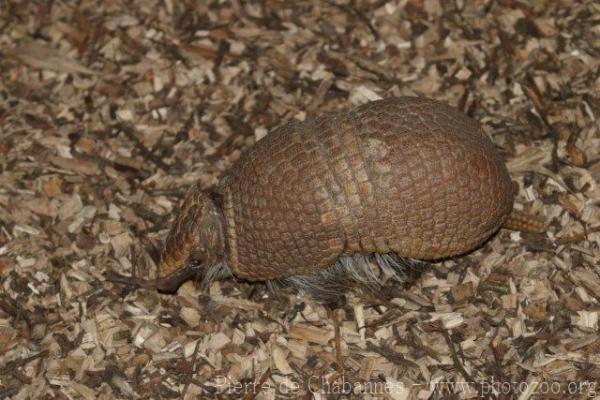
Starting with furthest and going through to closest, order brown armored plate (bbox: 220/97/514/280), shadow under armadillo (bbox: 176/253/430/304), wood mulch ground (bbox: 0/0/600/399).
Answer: shadow under armadillo (bbox: 176/253/430/304), wood mulch ground (bbox: 0/0/600/399), brown armored plate (bbox: 220/97/514/280)

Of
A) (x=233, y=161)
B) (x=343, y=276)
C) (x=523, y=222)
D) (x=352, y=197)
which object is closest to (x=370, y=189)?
(x=352, y=197)

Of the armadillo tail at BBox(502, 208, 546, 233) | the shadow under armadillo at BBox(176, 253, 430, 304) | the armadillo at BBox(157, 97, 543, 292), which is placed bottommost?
the shadow under armadillo at BBox(176, 253, 430, 304)

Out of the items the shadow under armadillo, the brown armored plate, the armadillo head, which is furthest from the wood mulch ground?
the brown armored plate

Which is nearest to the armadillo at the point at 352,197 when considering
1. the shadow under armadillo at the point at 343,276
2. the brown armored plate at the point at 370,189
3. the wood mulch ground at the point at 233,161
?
the brown armored plate at the point at 370,189

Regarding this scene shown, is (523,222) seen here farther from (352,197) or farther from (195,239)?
(195,239)

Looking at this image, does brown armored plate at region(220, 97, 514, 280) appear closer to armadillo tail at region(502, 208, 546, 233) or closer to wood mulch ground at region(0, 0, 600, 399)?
armadillo tail at region(502, 208, 546, 233)

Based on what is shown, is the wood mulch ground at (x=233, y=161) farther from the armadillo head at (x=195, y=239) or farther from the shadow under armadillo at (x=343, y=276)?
the armadillo head at (x=195, y=239)
